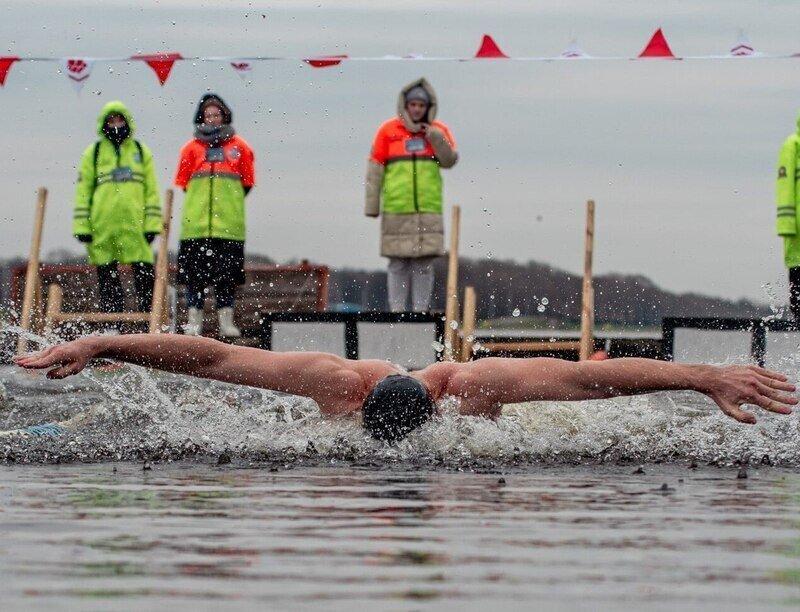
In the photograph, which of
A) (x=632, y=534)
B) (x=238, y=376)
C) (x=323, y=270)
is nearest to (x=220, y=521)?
(x=632, y=534)

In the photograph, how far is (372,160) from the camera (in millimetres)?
16172

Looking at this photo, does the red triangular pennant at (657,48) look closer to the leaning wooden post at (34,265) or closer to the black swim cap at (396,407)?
the leaning wooden post at (34,265)

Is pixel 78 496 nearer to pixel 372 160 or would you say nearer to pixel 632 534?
pixel 632 534

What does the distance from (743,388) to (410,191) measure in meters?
7.91

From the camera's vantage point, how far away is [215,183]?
1659cm

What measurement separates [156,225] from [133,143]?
0.81 m

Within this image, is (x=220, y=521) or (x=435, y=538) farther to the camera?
(x=220, y=521)

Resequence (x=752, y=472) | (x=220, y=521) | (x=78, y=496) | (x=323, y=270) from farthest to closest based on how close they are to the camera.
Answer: (x=323, y=270) < (x=752, y=472) < (x=78, y=496) < (x=220, y=521)

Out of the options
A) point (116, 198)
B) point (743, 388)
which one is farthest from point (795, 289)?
point (743, 388)

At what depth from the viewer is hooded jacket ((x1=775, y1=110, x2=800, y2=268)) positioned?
16484 millimetres

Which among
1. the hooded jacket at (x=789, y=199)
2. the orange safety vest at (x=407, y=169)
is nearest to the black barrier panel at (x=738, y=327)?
the hooded jacket at (x=789, y=199)

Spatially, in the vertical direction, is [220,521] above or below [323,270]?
below

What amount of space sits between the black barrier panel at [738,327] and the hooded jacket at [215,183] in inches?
156

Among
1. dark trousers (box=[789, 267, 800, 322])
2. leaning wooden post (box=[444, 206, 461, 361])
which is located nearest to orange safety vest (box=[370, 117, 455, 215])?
leaning wooden post (box=[444, 206, 461, 361])
